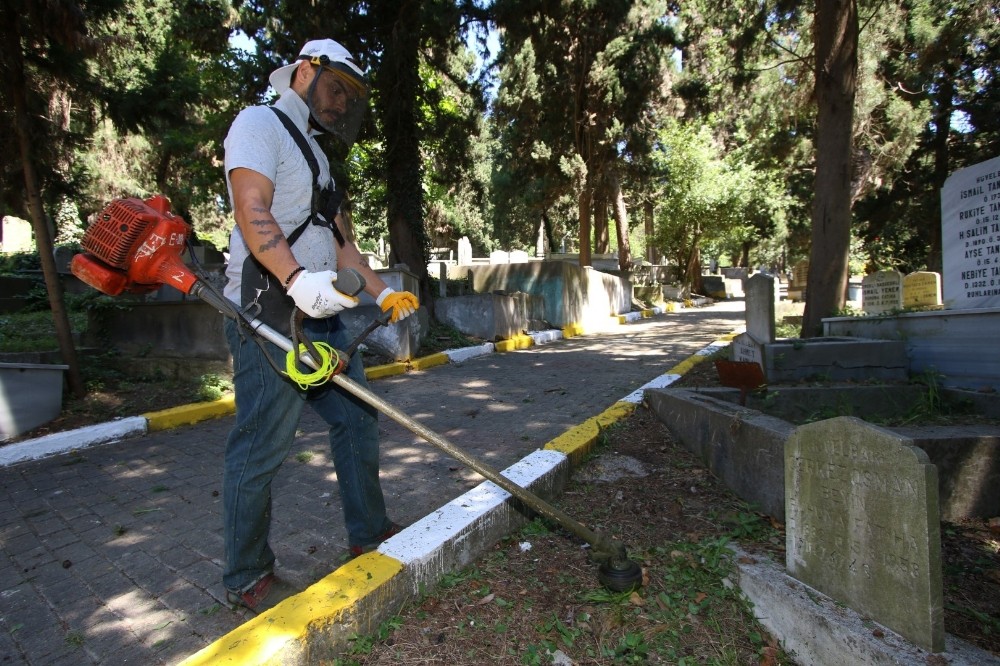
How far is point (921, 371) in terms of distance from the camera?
5000mm

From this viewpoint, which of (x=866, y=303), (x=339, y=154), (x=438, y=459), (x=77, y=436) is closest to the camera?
(x=438, y=459)

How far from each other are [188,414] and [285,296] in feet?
11.9

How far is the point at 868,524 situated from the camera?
1977 mm

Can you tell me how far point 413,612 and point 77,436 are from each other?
143 inches

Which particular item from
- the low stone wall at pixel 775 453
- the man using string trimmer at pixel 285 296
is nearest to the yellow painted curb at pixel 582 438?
the low stone wall at pixel 775 453

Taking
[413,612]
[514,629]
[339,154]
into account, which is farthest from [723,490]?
[339,154]

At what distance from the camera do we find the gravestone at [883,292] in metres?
9.48

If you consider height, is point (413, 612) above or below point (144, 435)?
below

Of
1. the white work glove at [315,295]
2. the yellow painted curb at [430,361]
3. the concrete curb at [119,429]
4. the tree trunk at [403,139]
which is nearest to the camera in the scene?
the white work glove at [315,295]

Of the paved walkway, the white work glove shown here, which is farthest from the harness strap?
the paved walkway

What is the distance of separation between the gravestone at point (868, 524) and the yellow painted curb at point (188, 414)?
14.2 feet

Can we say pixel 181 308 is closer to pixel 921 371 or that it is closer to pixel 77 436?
pixel 77 436

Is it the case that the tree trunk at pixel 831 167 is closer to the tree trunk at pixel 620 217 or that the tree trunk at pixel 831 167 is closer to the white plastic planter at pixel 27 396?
the white plastic planter at pixel 27 396

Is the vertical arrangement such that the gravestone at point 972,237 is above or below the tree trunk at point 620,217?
below
